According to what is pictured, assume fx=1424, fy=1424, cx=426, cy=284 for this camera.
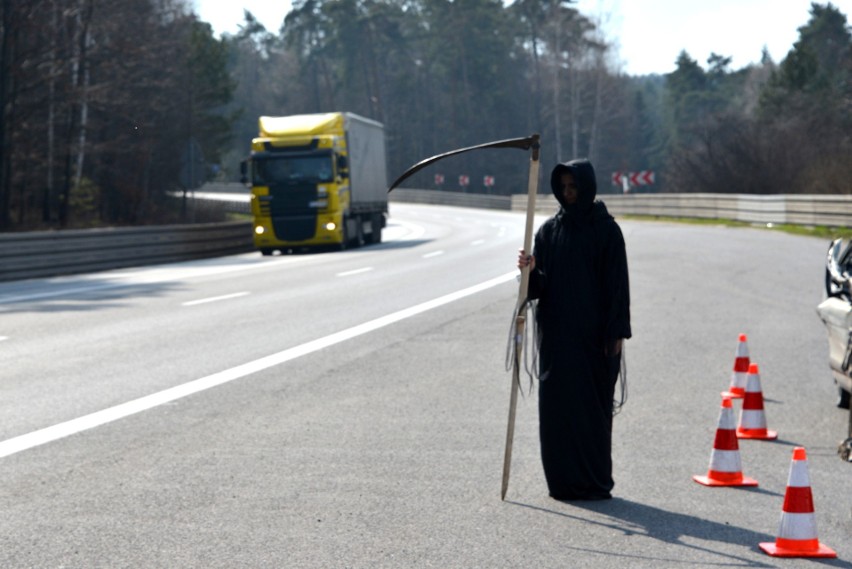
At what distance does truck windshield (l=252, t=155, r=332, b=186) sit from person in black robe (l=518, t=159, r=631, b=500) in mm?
30708

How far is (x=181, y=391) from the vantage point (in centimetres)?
1048

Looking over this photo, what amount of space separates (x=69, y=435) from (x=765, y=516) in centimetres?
419

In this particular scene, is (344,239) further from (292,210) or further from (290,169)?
(290,169)

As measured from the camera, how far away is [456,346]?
13906 millimetres

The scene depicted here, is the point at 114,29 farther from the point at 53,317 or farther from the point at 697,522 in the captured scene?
the point at 697,522

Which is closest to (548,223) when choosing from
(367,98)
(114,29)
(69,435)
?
(69,435)

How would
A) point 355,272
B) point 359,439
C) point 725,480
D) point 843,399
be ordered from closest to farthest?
point 725,480 < point 359,439 < point 843,399 < point 355,272

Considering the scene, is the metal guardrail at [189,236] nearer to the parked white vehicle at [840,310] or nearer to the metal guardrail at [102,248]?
the metal guardrail at [102,248]

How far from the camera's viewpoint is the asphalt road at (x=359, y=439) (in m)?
5.92

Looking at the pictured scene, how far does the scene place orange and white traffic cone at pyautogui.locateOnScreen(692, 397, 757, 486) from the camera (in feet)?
23.8

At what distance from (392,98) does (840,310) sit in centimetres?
11335

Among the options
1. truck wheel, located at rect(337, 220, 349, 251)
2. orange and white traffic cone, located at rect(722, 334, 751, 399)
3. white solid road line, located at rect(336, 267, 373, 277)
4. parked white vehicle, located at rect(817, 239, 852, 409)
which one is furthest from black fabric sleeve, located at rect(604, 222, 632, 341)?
truck wheel, located at rect(337, 220, 349, 251)

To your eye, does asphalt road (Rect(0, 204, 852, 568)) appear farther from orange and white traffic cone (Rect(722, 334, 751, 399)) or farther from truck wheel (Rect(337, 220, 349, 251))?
truck wheel (Rect(337, 220, 349, 251))

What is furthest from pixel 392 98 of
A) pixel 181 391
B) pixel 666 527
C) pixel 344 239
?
pixel 666 527
